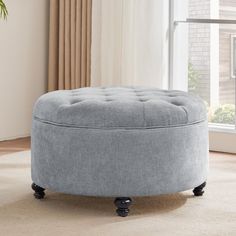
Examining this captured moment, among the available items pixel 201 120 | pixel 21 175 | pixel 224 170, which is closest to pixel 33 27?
pixel 21 175

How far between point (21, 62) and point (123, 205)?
239 centimetres

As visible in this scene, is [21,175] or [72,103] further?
[21,175]

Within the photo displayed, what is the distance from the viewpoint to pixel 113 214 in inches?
107

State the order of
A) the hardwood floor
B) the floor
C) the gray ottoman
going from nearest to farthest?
1. the floor
2. the gray ottoman
3. the hardwood floor

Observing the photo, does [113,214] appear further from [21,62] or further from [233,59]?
[21,62]

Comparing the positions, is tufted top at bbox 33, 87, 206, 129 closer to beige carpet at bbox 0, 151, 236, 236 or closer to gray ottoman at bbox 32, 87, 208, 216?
gray ottoman at bbox 32, 87, 208, 216

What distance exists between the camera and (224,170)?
12.1 ft

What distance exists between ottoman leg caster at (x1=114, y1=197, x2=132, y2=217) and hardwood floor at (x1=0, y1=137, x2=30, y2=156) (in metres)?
1.65

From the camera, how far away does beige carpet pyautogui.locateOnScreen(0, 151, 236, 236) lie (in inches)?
98.7

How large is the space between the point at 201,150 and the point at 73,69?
214 centimetres

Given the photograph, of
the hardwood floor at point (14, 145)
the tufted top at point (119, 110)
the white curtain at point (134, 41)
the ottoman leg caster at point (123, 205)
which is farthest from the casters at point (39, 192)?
the white curtain at point (134, 41)

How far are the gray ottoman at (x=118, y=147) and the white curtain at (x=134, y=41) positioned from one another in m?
1.62

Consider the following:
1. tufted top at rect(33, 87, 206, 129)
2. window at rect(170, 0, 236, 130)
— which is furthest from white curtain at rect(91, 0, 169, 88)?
tufted top at rect(33, 87, 206, 129)

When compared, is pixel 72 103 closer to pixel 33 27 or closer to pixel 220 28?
pixel 220 28
